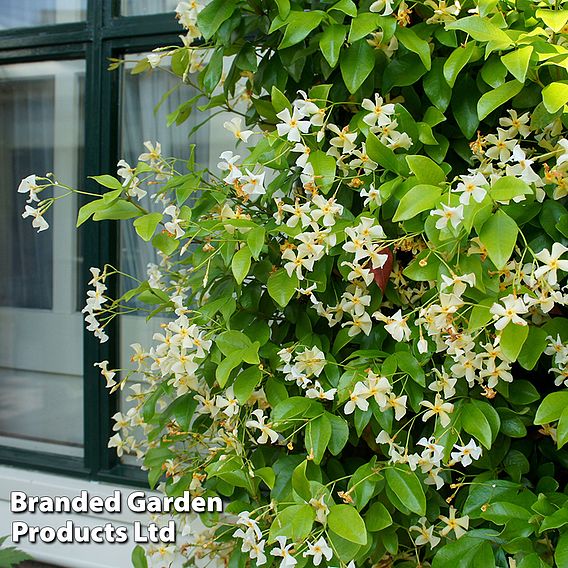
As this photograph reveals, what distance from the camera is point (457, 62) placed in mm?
1279

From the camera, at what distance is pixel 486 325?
3.97 ft

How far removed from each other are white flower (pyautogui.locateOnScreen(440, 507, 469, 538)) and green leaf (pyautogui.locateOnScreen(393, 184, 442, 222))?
52cm

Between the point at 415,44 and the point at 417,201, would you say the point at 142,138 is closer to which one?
the point at 415,44

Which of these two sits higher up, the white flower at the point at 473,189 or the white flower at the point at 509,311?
the white flower at the point at 473,189

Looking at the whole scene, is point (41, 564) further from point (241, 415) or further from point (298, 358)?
point (298, 358)

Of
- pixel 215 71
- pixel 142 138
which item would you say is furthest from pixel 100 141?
pixel 215 71

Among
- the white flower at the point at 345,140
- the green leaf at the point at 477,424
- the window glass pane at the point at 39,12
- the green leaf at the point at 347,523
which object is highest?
the window glass pane at the point at 39,12

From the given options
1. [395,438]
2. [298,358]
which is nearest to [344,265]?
[298,358]

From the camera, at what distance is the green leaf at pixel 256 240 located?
1.28 metres

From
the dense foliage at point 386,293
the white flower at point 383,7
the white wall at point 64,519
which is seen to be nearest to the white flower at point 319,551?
the dense foliage at point 386,293

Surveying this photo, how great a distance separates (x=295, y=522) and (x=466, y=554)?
0.92 ft

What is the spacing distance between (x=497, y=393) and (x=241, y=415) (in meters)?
0.48

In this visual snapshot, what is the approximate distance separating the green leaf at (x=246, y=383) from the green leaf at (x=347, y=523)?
246 millimetres

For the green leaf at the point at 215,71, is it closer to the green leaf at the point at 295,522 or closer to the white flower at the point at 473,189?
the white flower at the point at 473,189
